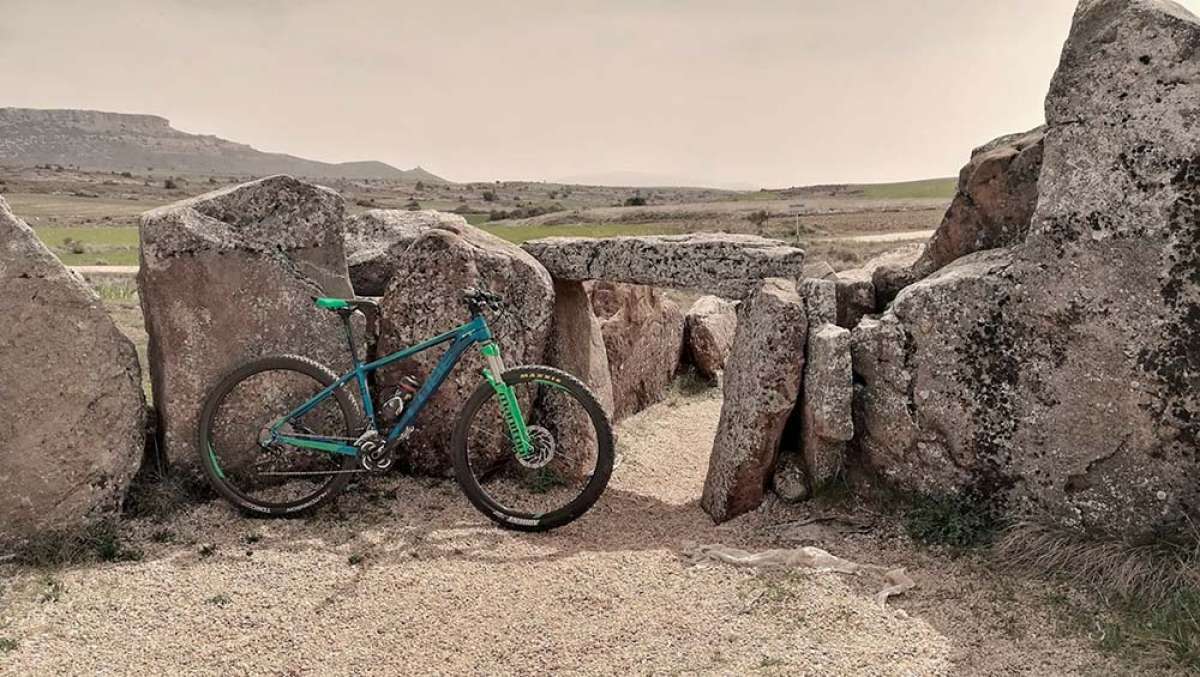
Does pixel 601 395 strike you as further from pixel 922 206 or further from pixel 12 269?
pixel 922 206

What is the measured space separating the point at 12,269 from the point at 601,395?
205 inches

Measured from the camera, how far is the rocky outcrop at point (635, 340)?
430 inches

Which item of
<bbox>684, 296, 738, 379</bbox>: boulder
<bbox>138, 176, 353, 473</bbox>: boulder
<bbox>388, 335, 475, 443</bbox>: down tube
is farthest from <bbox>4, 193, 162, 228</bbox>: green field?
<bbox>388, 335, 475, 443</bbox>: down tube

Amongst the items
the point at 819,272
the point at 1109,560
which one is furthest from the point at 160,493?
the point at 1109,560

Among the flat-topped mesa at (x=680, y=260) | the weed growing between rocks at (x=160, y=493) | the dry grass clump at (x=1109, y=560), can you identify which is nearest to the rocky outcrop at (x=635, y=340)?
the flat-topped mesa at (x=680, y=260)

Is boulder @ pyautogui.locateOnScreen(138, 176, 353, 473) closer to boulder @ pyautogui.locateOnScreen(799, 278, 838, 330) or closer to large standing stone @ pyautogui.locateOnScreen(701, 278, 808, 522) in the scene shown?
large standing stone @ pyautogui.locateOnScreen(701, 278, 808, 522)

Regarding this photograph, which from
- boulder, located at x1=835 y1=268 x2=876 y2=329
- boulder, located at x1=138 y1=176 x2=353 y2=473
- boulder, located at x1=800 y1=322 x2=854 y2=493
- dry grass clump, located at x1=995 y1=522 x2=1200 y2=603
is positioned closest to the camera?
dry grass clump, located at x1=995 y1=522 x2=1200 y2=603

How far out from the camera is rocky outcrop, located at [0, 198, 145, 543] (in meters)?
6.52

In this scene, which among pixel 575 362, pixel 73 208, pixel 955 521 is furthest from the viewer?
pixel 73 208

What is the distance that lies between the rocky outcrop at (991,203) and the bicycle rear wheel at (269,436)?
485cm

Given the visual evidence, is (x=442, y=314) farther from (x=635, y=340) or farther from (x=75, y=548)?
(x=635, y=340)

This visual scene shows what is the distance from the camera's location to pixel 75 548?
647 cm

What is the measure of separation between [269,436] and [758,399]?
3.81m

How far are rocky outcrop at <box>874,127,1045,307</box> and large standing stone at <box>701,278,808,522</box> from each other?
3.99ft
